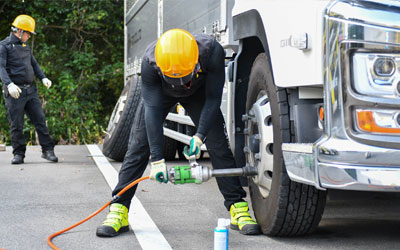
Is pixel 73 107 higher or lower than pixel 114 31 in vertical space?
lower

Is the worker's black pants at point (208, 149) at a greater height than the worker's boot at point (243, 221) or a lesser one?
greater

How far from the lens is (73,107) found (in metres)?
16.8

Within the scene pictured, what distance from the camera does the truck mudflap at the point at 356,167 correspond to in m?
3.14

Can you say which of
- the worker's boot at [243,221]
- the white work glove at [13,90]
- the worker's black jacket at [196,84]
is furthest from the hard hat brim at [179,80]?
the white work glove at [13,90]

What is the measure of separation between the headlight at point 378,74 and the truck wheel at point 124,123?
5.76 metres

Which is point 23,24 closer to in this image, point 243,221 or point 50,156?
point 50,156

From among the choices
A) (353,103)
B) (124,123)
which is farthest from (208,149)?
(124,123)

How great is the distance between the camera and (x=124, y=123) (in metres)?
8.73

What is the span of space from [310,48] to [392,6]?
478mm

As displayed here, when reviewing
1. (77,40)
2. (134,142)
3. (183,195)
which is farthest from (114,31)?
(134,142)

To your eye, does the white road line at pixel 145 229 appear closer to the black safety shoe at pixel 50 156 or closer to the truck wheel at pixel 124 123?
the truck wheel at pixel 124 123

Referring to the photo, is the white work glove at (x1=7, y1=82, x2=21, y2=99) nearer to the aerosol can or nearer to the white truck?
the white truck

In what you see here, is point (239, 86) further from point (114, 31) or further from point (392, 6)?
point (114, 31)

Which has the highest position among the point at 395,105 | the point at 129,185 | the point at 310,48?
the point at 310,48
